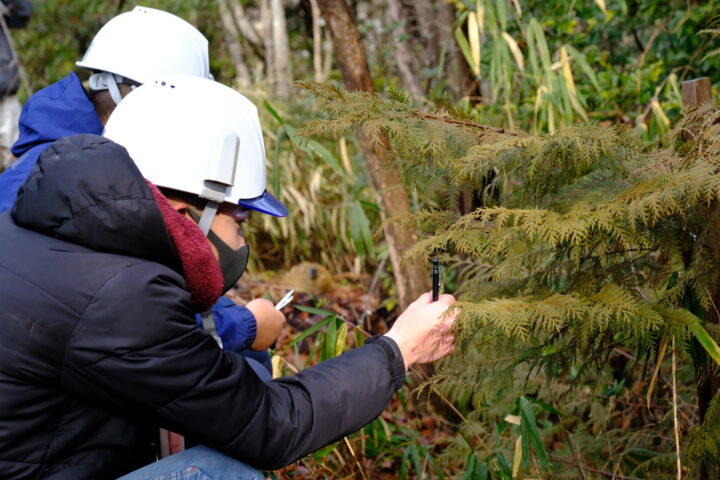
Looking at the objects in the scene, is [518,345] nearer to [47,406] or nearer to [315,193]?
[47,406]

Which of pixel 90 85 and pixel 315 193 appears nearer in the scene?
pixel 90 85

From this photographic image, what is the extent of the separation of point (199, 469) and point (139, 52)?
1.47m

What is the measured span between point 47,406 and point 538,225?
41.3 inches

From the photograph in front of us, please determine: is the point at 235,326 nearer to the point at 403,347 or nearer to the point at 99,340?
the point at 403,347

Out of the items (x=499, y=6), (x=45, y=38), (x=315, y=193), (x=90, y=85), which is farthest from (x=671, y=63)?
(x=45, y=38)

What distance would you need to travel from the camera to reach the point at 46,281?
149 centimetres

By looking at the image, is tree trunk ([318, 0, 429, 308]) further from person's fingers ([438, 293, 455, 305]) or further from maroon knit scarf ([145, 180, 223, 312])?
maroon knit scarf ([145, 180, 223, 312])

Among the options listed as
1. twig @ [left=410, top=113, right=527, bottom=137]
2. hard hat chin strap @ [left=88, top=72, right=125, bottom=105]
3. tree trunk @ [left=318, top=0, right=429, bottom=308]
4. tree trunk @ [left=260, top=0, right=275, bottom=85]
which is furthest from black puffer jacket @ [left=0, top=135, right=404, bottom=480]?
tree trunk @ [left=260, top=0, right=275, bottom=85]

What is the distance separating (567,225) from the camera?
1.57 m

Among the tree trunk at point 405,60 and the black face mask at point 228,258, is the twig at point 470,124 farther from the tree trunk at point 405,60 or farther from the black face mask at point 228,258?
the tree trunk at point 405,60

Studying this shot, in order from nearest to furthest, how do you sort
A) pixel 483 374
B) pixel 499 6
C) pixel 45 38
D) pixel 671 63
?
pixel 483 374, pixel 499 6, pixel 671 63, pixel 45 38

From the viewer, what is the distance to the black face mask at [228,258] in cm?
178

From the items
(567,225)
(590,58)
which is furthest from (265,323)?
(590,58)

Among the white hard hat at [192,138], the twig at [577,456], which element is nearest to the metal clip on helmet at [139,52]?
the white hard hat at [192,138]
